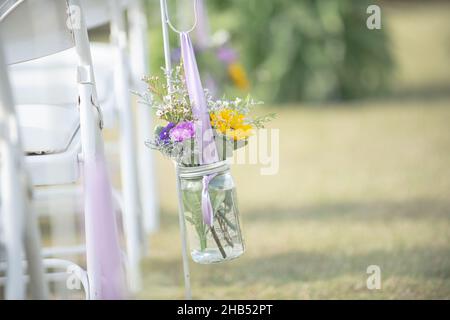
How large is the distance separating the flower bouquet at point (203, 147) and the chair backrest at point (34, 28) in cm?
23

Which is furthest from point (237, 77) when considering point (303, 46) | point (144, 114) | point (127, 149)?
point (127, 149)

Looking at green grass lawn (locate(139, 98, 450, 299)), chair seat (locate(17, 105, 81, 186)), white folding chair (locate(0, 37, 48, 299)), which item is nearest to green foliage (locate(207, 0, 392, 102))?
green grass lawn (locate(139, 98, 450, 299))

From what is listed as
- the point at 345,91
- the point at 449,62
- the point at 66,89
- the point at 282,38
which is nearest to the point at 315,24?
the point at 282,38

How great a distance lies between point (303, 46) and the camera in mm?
6445

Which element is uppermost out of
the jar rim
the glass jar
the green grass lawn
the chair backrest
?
the chair backrest

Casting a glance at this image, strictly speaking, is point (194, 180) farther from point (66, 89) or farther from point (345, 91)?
point (345, 91)

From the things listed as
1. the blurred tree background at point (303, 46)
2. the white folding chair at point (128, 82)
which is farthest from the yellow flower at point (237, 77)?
the white folding chair at point (128, 82)

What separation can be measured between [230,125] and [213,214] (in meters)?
0.21

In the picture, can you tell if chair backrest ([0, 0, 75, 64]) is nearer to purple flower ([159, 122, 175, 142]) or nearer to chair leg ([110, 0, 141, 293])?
purple flower ([159, 122, 175, 142])

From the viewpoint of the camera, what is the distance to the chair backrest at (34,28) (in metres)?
1.79

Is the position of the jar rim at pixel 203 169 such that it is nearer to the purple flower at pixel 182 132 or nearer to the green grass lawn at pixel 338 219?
the purple flower at pixel 182 132

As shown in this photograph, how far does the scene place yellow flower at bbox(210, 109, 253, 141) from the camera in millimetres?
1786
